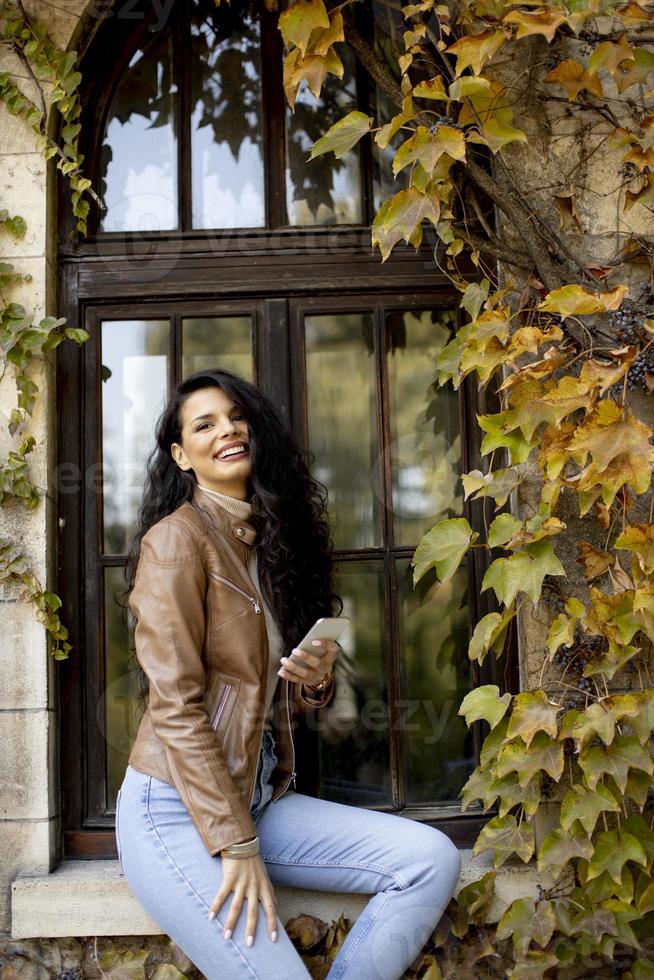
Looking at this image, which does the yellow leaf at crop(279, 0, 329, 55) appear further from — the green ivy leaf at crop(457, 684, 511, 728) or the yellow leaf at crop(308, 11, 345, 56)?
the green ivy leaf at crop(457, 684, 511, 728)

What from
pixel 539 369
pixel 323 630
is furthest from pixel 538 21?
pixel 323 630

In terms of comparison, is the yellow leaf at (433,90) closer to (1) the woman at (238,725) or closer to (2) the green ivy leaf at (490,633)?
(1) the woman at (238,725)

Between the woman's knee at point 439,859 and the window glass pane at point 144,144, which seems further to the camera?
the window glass pane at point 144,144

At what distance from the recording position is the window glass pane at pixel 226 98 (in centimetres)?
265

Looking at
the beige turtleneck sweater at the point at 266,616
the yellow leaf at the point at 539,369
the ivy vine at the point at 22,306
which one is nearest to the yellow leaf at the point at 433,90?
the yellow leaf at the point at 539,369

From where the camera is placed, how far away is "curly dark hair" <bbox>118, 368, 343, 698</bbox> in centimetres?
222

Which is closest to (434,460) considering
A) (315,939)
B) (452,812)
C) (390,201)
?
(390,201)

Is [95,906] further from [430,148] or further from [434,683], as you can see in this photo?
[430,148]

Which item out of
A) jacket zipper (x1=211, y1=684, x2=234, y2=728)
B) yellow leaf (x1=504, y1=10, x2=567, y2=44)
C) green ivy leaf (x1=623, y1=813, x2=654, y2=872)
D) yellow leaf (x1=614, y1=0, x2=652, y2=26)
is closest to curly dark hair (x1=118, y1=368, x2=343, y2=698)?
jacket zipper (x1=211, y1=684, x2=234, y2=728)

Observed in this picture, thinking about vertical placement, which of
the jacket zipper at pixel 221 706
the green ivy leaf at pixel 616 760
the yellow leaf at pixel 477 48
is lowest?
the green ivy leaf at pixel 616 760

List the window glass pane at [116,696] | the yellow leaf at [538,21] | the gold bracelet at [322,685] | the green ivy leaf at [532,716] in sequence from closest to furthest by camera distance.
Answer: the yellow leaf at [538,21] → the green ivy leaf at [532,716] → the gold bracelet at [322,685] → the window glass pane at [116,696]

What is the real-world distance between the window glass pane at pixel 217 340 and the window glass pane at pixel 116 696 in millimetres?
627

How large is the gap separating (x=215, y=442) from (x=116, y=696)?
801mm

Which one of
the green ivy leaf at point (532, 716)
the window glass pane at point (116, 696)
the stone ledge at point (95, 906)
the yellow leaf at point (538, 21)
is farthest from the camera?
the window glass pane at point (116, 696)
